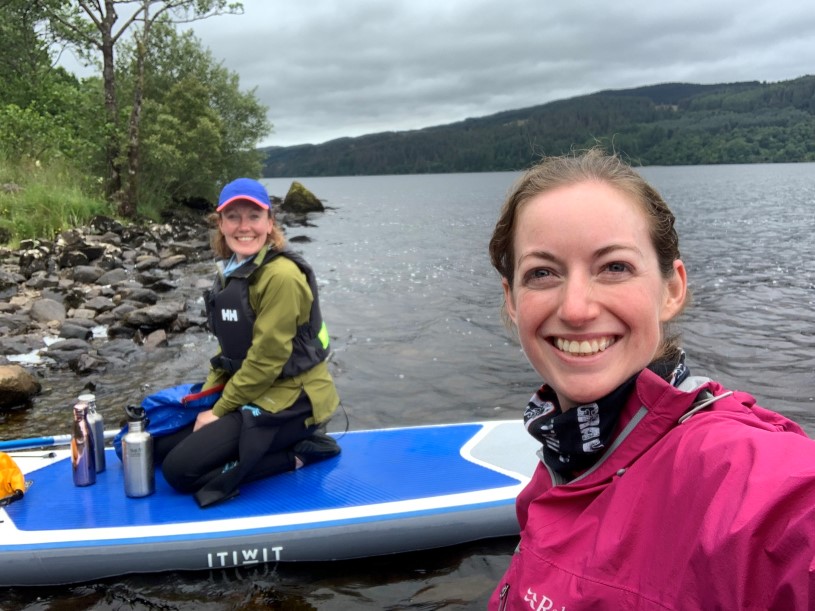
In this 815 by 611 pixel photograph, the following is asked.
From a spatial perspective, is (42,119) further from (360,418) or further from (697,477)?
(697,477)

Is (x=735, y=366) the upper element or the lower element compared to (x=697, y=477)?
lower

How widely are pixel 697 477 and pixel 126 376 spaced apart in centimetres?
890

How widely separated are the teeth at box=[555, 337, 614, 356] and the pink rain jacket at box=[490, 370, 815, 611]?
14 cm

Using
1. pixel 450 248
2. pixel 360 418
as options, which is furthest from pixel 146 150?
pixel 360 418

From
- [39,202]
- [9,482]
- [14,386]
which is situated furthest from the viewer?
[39,202]

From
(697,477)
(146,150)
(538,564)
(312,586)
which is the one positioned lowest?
(312,586)

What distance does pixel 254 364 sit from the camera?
4.61m

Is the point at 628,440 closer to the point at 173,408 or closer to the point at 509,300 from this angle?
the point at 509,300

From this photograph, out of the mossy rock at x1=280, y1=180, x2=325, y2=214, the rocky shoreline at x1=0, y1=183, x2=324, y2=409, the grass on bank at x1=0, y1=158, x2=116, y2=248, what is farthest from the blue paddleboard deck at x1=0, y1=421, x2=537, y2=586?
the mossy rock at x1=280, y1=180, x2=325, y2=214

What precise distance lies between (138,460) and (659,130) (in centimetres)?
12797

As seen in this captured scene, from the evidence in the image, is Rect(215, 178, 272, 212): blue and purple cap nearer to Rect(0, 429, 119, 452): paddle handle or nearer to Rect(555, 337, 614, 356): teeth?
Rect(0, 429, 119, 452): paddle handle

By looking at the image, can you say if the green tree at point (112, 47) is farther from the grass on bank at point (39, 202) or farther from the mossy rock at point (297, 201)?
the mossy rock at point (297, 201)

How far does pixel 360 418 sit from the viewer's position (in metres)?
7.89

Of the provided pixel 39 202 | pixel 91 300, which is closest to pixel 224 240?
pixel 91 300
